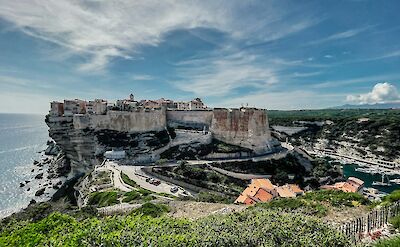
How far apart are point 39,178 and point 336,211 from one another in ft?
196

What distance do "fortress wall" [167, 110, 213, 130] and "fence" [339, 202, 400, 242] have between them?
173 feet

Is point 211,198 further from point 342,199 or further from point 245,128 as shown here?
point 245,128

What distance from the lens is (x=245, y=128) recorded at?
56.8 meters

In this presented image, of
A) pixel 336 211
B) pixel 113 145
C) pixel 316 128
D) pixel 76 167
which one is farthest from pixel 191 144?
pixel 316 128

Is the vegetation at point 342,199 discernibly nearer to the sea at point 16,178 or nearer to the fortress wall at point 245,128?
the sea at point 16,178

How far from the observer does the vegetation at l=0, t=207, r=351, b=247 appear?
23.8 ft

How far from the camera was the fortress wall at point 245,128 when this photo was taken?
56.3 meters

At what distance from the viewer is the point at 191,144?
56.7 meters

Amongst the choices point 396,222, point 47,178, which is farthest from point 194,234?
point 47,178

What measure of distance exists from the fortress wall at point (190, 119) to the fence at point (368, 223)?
52618 mm

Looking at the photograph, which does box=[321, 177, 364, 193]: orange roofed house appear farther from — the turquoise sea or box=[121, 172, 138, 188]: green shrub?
box=[121, 172, 138, 188]: green shrub

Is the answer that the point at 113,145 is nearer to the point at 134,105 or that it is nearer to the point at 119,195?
the point at 134,105

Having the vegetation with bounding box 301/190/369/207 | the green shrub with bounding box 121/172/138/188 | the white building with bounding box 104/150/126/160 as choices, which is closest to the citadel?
the white building with bounding box 104/150/126/160

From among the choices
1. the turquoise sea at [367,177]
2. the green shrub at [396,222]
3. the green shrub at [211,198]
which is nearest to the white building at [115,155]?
the green shrub at [211,198]
